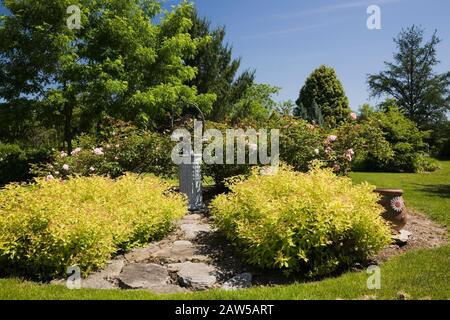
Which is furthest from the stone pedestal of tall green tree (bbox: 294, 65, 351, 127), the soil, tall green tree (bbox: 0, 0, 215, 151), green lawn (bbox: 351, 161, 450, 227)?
tall green tree (bbox: 294, 65, 351, 127)

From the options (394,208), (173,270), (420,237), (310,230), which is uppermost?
(394,208)

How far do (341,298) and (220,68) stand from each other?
70.8 ft

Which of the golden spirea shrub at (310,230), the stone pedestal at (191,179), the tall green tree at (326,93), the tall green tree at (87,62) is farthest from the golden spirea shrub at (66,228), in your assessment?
the tall green tree at (326,93)

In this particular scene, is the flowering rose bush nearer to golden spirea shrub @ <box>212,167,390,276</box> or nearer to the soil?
golden spirea shrub @ <box>212,167,390,276</box>

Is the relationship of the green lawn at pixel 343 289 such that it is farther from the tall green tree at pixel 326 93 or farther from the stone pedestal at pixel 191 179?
the tall green tree at pixel 326 93

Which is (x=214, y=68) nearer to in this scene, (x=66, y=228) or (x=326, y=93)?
(x=326, y=93)

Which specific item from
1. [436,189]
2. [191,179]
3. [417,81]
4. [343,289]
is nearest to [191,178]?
[191,179]

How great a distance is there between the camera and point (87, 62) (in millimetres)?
14742

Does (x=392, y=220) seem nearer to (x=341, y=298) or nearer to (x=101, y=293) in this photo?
(x=341, y=298)

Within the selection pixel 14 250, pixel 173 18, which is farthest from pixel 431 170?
pixel 14 250

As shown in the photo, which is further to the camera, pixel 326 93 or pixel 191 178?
pixel 326 93

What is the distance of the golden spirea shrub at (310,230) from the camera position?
4871 millimetres

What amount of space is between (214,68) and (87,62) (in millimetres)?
9883

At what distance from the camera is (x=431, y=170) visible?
17.6 meters
